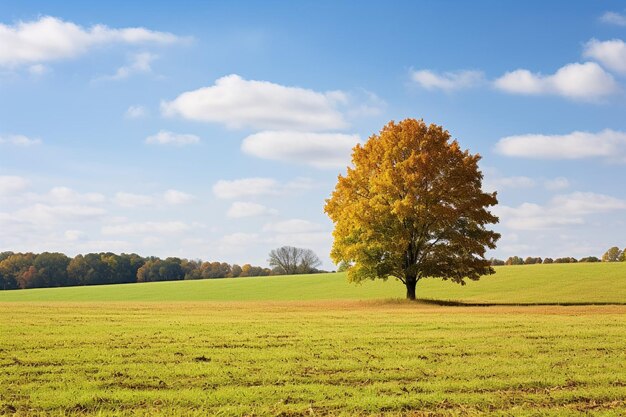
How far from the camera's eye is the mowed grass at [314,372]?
1189cm

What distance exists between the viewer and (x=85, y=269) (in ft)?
436

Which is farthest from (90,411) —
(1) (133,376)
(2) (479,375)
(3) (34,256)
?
(3) (34,256)

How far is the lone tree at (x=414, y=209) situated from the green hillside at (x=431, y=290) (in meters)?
8.71

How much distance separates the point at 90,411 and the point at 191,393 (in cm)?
201

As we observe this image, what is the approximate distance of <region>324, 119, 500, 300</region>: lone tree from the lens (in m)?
47.4

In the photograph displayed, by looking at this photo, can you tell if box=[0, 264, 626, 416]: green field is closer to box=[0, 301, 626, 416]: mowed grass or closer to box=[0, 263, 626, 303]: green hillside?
box=[0, 301, 626, 416]: mowed grass

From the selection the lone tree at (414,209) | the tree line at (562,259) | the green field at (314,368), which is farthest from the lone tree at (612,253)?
the green field at (314,368)

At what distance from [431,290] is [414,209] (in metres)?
23.0

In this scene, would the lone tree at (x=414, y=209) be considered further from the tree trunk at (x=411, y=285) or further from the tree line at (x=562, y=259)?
the tree line at (x=562, y=259)

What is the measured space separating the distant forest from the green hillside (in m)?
37.6

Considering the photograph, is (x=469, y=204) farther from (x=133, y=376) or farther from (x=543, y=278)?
(x=133, y=376)

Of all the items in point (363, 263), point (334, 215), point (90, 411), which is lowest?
point (90, 411)

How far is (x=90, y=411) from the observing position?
11.6 meters

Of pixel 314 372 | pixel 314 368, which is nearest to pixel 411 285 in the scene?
pixel 314 368
